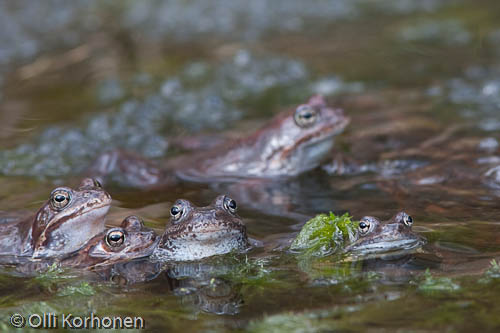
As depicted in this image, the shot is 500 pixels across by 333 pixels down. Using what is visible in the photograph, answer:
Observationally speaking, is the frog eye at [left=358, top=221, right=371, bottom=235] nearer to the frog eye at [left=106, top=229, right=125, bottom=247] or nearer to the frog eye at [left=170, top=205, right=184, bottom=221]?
the frog eye at [left=170, top=205, right=184, bottom=221]

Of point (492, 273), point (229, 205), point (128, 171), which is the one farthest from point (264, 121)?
point (492, 273)

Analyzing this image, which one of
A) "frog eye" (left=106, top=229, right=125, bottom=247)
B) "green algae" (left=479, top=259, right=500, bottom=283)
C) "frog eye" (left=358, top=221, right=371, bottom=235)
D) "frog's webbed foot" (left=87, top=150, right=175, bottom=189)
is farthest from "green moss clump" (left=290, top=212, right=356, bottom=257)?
"frog's webbed foot" (left=87, top=150, right=175, bottom=189)

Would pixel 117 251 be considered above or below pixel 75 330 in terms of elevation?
above

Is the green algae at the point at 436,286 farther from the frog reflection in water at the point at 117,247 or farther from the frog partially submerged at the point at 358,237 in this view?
the frog reflection in water at the point at 117,247

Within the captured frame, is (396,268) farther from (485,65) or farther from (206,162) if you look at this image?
(485,65)

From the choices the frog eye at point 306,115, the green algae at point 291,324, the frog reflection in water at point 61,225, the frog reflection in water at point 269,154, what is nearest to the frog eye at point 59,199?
the frog reflection in water at point 61,225

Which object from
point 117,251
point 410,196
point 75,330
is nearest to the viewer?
point 75,330

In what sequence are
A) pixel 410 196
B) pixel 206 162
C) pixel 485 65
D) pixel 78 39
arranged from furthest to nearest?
pixel 78 39 → pixel 485 65 → pixel 206 162 → pixel 410 196

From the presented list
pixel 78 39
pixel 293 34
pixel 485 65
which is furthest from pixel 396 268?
pixel 78 39
